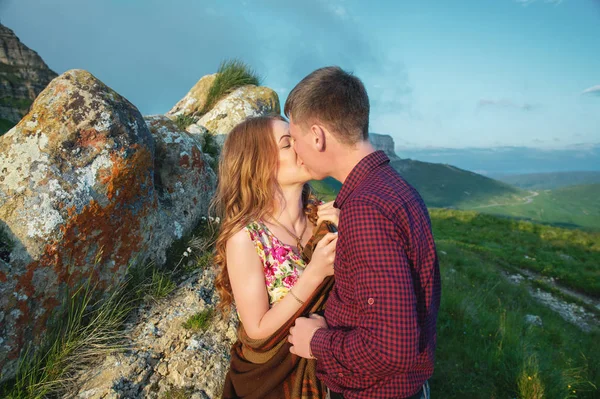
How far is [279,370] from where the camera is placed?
116 inches

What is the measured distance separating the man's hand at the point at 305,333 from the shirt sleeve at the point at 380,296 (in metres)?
0.45

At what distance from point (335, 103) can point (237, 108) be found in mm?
6623

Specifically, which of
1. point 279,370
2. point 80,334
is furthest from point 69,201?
point 279,370

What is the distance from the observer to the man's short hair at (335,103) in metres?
2.22

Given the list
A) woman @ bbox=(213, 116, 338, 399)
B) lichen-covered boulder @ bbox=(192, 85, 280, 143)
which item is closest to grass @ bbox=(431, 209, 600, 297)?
lichen-covered boulder @ bbox=(192, 85, 280, 143)

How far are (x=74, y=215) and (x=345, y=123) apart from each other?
299 centimetres

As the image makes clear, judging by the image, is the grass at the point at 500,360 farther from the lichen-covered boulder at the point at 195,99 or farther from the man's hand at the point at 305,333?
the lichen-covered boulder at the point at 195,99

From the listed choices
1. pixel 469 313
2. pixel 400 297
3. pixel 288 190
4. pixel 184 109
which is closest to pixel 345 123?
pixel 400 297

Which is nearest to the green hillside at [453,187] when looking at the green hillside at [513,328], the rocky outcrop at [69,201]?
the green hillside at [513,328]

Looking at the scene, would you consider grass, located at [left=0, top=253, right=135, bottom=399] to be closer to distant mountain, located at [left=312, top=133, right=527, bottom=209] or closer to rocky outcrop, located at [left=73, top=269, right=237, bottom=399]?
rocky outcrop, located at [left=73, top=269, right=237, bottom=399]

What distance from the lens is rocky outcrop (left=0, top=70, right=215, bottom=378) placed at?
3.37m

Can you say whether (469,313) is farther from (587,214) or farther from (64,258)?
(587,214)

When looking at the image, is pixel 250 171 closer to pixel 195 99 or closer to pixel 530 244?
pixel 195 99

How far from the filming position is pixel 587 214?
129m
